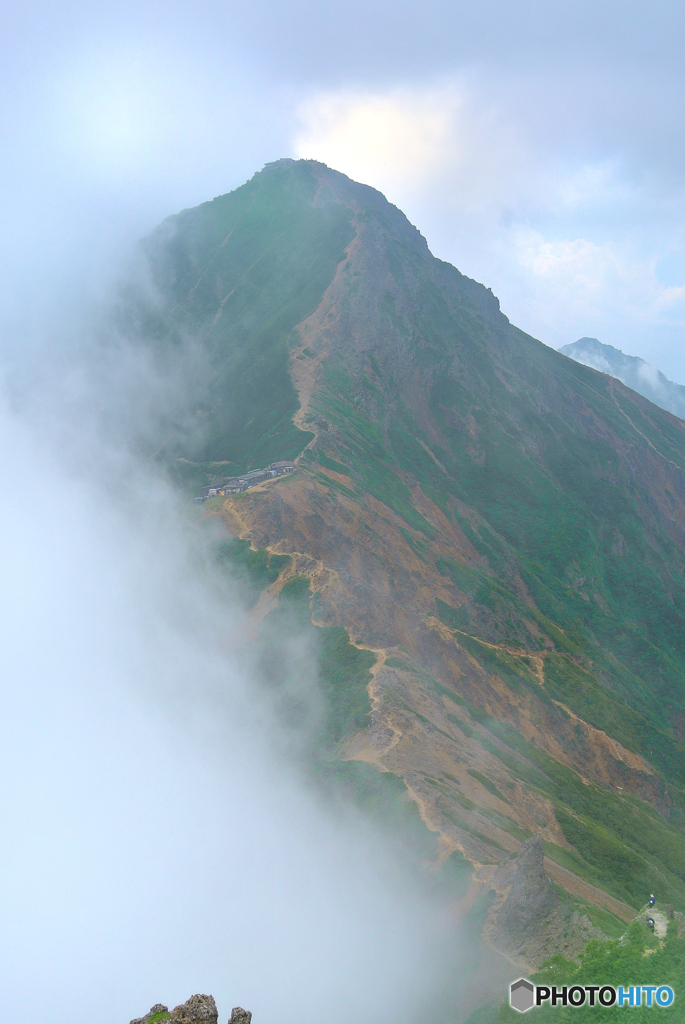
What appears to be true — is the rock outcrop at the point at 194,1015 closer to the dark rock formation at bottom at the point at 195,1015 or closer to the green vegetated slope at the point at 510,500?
the dark rock formation at bottom at the point at 195,1015

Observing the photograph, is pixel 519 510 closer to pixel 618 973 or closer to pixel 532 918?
pixel 532 918

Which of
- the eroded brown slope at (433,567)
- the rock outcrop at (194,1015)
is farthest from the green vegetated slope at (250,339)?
the rock outcrop at (194,1015)

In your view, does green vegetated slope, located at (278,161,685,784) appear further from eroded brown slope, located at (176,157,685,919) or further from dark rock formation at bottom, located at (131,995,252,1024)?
dark rock formation at bottom, located at (131,995,252,1024)

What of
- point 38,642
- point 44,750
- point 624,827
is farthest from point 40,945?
point 624,827

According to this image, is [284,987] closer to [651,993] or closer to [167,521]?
[651,993]

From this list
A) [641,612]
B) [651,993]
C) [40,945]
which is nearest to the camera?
[651,993]

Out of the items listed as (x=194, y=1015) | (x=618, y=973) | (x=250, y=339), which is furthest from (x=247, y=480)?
(x=194, y=1015)
